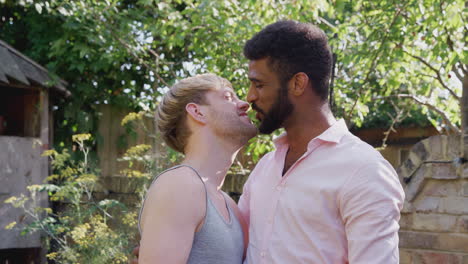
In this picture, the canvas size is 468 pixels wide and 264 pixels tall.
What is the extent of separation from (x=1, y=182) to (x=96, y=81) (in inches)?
83.3

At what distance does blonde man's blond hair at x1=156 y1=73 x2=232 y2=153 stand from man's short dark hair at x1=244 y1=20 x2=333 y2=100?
1.26 feet

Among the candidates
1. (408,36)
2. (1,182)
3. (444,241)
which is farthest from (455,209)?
(1,182)

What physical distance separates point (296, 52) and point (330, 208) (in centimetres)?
52

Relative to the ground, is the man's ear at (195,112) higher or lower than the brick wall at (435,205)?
higher

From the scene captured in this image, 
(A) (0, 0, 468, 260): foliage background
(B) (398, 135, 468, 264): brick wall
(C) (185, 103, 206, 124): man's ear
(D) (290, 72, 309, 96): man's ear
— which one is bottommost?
(B) (398, 135, 468, 264): brick wall

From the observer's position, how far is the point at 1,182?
702 centimetres

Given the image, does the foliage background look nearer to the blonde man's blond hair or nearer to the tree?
the tree

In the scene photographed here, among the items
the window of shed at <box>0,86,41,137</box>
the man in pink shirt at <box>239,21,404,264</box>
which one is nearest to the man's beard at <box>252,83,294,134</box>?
the man in pink shirt at <box>239,21,404,264</box>

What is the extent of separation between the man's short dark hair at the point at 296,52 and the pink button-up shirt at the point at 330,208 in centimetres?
17

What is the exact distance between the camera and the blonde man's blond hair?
2.35 m

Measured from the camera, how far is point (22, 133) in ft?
26.8

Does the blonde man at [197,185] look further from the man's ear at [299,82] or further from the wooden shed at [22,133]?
the wooden shed at [22,133]

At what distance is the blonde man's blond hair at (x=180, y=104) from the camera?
235 centimetres


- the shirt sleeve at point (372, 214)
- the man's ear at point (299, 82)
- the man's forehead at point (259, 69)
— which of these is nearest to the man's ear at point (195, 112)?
the man's forehead at point (259, 69)
